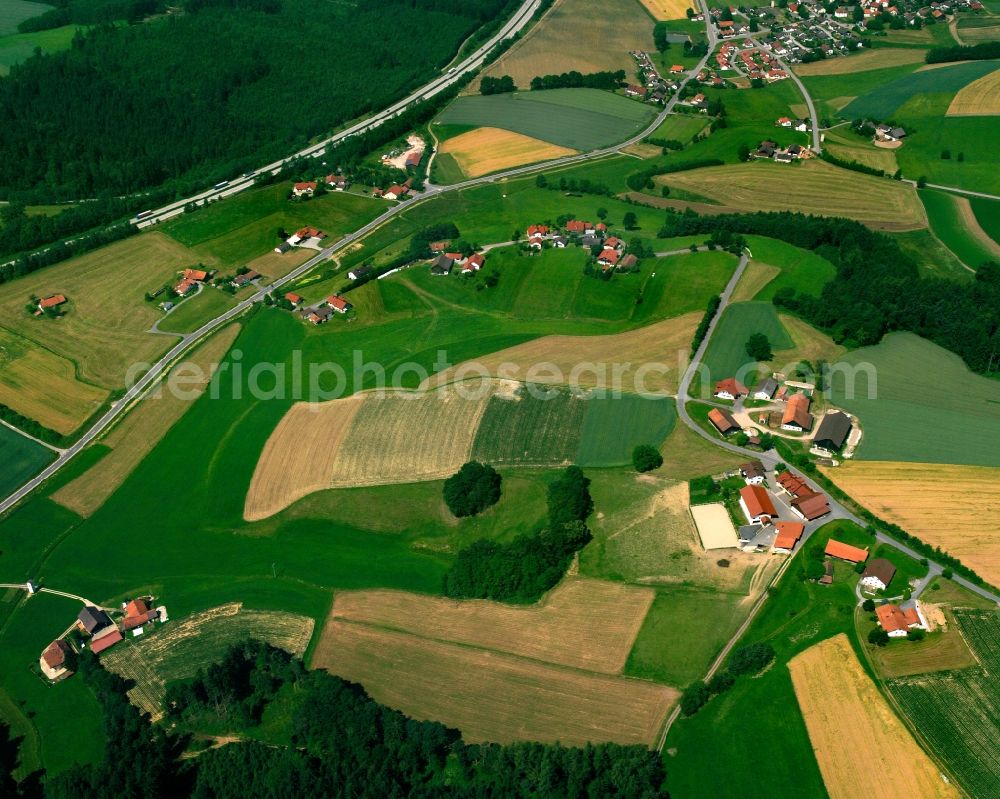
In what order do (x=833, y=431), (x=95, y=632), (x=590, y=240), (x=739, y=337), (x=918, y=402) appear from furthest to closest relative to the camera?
(x=590, y=240), (x=739, y=337), (x=918, y=402), (x=833, y=431), (x=95, y=632)

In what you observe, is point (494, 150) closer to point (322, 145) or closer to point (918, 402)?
point (322, 145)

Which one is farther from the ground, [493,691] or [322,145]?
[322,145]

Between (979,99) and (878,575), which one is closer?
(878,575)

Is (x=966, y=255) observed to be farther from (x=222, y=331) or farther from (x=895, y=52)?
(x=222, y=331)

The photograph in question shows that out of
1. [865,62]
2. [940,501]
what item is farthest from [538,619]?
[865,62]

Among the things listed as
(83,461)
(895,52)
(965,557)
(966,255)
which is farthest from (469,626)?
(895,52)

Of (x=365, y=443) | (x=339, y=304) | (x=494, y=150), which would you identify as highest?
(x=494, y=150)

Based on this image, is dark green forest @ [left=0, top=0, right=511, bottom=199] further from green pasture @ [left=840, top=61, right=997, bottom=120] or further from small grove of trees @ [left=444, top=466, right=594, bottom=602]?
small grove of trees @ [left=444, top=466, right=594, bottom=602]

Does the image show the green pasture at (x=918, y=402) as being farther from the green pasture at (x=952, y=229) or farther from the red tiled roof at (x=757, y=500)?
the green pasture at (x=952, y=229)
